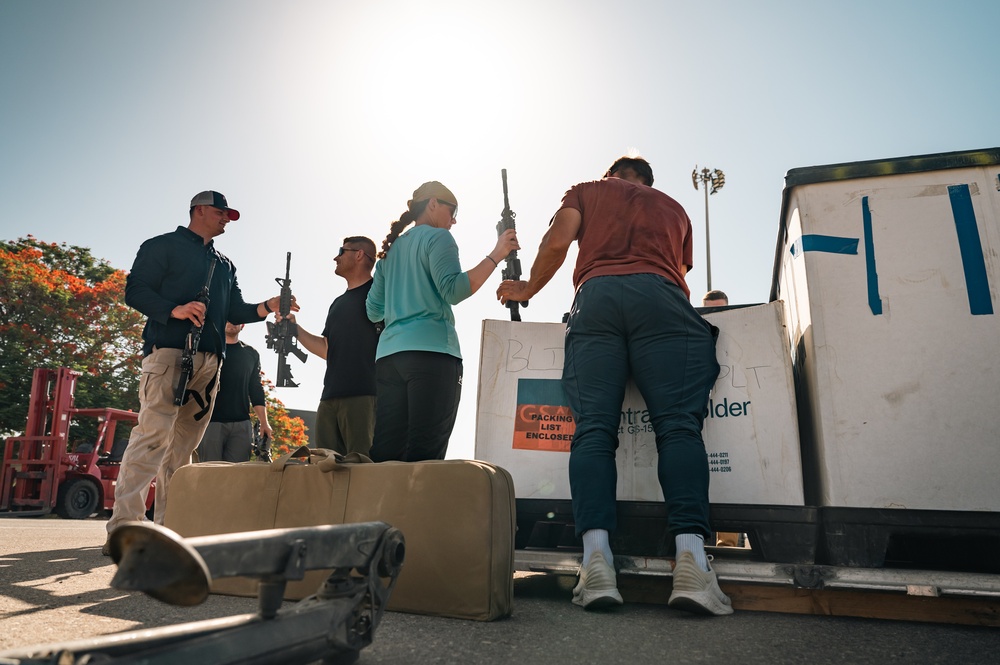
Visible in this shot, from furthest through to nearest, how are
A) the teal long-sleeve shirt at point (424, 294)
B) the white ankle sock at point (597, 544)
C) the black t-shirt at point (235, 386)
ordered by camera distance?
1. the black t-shirt at point (235, 386)
2. the teal long-sleeve shirt at point (424, 294)
3. the white ankle sock at point (597, 544)

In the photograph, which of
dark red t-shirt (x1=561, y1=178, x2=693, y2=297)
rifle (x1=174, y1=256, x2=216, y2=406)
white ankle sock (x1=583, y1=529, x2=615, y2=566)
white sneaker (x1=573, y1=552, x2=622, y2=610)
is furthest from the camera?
rifle (x1=174, y1=256, x2=216, y2=406)

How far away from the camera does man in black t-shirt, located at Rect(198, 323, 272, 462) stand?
4.99 m

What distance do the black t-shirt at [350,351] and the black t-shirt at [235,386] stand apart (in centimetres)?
189

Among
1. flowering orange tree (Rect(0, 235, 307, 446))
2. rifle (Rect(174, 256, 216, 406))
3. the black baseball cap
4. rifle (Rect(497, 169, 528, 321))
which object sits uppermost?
flowering orange tree (Rect(0, 235, 307, 446))

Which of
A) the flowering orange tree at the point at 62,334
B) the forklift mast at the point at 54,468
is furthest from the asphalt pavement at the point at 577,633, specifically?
the flowering orange tree at the point at 62,334

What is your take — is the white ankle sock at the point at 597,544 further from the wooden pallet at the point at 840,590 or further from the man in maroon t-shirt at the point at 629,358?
the wooden pallet at the point at 840,590

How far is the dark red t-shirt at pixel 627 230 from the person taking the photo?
2559 mm

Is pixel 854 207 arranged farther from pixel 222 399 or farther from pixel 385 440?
pixel 222 399

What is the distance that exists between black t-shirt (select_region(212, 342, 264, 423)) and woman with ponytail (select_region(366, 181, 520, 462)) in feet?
9.23

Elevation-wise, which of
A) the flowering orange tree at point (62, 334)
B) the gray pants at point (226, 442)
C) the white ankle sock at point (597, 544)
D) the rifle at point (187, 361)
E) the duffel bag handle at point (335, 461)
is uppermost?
the flowering orange tree at point (62, 334)

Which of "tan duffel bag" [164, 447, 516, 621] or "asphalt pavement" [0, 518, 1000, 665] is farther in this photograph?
"tan duffel bag" [164, 447, 516, 621]

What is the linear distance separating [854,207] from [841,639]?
1.54 metres

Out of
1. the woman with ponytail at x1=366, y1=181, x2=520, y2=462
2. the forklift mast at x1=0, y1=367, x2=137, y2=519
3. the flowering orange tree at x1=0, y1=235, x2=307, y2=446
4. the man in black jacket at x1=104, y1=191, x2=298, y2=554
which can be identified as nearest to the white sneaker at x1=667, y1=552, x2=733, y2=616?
the woman with ponytail at x1=366, y1=181, x2=520, y2=462

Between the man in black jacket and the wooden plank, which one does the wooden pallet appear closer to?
the wooden plank
